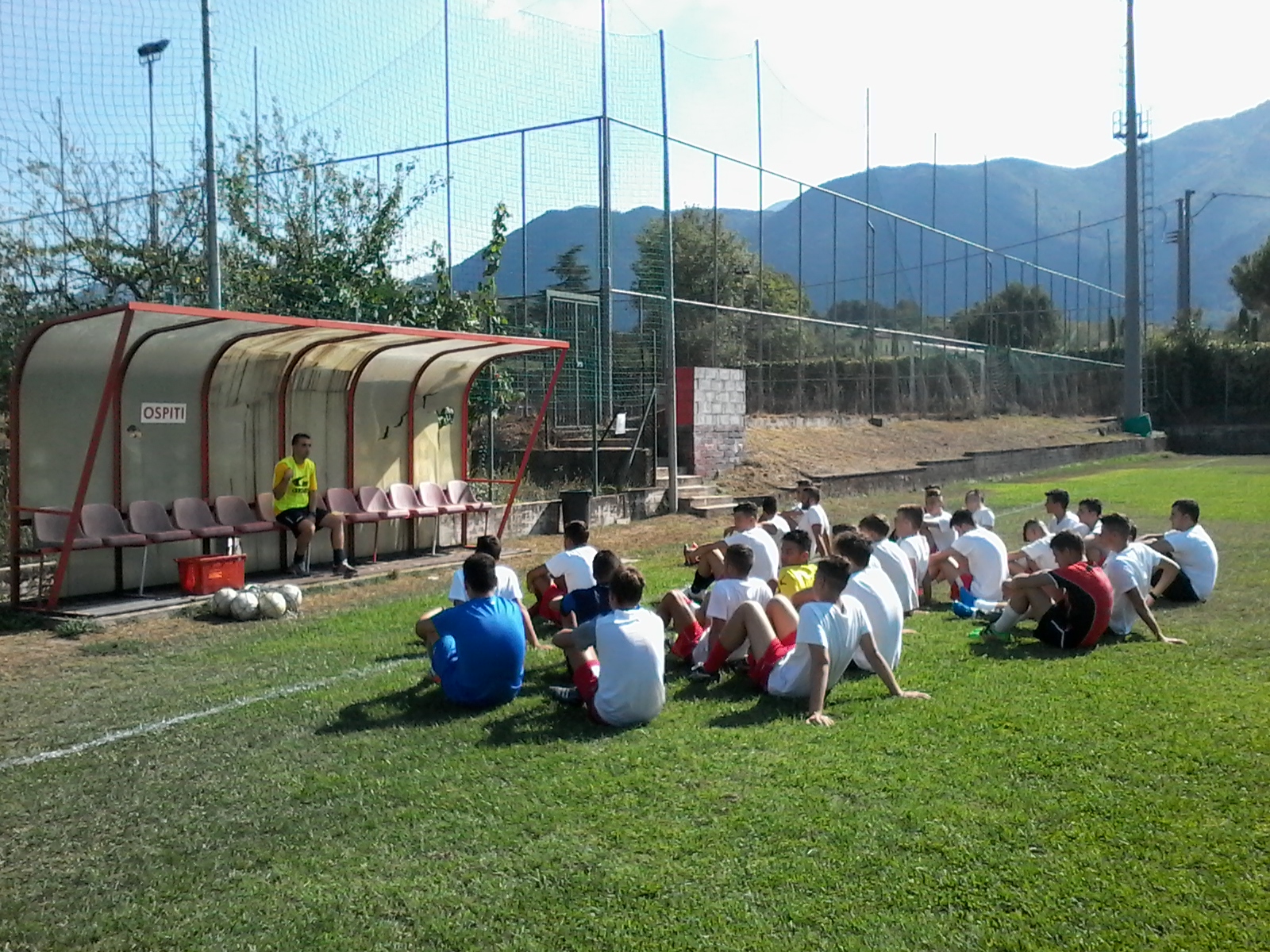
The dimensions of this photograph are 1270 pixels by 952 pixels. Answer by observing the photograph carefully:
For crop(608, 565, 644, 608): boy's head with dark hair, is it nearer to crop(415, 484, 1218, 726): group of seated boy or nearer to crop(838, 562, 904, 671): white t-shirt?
crop(415, 484, 1218, 726): group of seated boy

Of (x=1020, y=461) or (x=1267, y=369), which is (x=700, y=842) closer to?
(x=1020, y=461)

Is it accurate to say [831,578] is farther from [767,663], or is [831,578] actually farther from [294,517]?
[294,517]

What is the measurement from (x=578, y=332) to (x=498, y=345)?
5410mm

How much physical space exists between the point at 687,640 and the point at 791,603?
0.81 meters

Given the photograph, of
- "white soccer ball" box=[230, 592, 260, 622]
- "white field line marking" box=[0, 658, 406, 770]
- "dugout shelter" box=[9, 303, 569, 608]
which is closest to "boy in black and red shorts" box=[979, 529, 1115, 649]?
"white field line marking" box=[0, 658, 406, 770]

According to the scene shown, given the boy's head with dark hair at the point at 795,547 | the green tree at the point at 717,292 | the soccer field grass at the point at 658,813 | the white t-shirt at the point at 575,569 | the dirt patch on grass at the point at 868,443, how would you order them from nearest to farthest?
the soccer field grass at the point at 658,813, the boy's head with dark hair at the point at 795,547, the white t-shirt at the point at 575,569, the dirt patch on grass at the point at 868,443, the green tree at the point at 717,292

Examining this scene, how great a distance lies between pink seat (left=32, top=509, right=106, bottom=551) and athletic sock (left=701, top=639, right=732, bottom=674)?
6.48m

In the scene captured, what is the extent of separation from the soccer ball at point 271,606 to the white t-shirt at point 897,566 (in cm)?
567

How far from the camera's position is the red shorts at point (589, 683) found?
6.54 meters

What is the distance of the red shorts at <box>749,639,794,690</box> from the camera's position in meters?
7.09

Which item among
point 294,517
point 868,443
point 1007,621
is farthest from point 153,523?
point 868,443

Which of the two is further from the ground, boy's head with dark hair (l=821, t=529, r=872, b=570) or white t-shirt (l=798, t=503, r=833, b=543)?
boy's head with dark hair (l=821, t=529, r=872, b=570)

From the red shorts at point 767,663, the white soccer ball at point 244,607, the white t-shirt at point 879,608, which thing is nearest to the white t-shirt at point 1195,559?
the white t-shirt at point 879,608

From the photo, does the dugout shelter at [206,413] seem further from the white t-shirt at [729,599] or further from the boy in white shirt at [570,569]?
the white t-shirt at [729,599]
